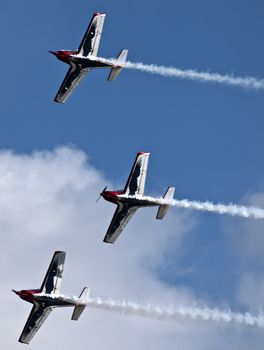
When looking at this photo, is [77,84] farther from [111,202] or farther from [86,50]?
[111,202]

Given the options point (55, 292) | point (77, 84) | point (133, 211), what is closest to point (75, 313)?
point (55, 292)

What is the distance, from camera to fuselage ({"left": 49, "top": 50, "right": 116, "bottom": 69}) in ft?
374

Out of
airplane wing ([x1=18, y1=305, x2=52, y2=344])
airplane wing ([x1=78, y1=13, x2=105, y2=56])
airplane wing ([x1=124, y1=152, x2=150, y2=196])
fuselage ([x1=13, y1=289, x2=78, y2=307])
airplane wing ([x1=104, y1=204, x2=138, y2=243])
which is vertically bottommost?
airplane wing ([x1=18, y1=305, x2=52, y2=344])

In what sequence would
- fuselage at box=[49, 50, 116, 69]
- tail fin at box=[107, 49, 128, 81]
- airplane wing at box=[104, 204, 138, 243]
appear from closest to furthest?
1. tail fin at box=[107, 49, 128, 81]
2. airplane wing at box=[104, 204, 138, 243]
3. fuselage at box=[49, 50, 116, 69]

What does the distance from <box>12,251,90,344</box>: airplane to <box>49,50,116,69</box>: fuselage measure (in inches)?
660

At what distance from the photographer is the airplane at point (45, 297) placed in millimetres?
109812

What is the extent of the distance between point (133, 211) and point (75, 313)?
36.8 feet

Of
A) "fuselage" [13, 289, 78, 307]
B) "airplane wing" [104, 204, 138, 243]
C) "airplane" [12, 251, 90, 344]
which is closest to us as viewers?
"fuselage" [13, 289, 78, 307]

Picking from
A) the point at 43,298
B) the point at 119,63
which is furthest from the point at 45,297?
the point at 119,63

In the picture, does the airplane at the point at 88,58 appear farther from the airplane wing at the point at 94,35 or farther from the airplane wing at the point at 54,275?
the airplane wing at the point at 54,275

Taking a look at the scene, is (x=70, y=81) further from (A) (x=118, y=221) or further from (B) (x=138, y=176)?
(A) (x=118, y=221)

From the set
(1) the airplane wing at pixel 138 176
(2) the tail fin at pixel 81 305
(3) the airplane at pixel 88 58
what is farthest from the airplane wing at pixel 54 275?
(3) the airplane at pixel 88 58

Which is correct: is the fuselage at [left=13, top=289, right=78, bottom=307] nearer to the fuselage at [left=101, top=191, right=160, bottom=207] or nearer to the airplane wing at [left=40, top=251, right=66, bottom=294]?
the airplane wing at [left=40, top=251, right=66, bottom=294]

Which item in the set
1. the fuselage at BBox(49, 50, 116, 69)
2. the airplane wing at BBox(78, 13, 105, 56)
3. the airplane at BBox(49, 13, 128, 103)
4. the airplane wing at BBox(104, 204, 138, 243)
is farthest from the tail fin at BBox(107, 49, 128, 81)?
the airplane wing at BBox(104, 204, 138, 243)
